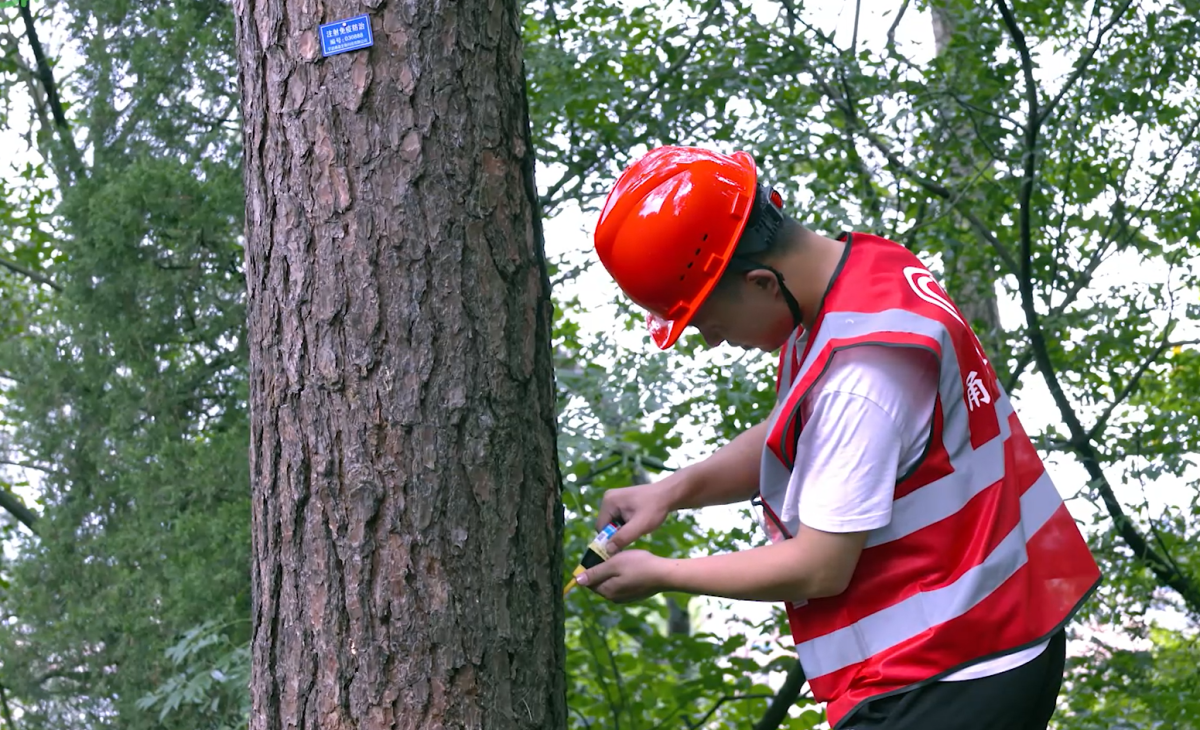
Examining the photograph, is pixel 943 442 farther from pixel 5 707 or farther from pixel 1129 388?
pixel 5 707

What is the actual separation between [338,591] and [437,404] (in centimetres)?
36

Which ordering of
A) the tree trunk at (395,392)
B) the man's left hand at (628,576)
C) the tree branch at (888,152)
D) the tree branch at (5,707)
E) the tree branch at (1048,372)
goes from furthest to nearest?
the tree branch at (5,707) → the tree branch at (888,152) → the tree branch at (1048,372) → the man's left hand at (628,576) → the tree trunk at (395,392)

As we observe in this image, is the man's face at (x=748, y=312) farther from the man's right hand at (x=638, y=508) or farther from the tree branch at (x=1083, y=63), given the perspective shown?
the tree branch at (x=1083, y=63)

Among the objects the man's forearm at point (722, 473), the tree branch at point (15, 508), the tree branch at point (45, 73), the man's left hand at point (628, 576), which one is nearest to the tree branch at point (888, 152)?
the man's forearm at point (722, 473)

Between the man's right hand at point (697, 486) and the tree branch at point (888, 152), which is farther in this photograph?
the tree branch at point (888, 152)

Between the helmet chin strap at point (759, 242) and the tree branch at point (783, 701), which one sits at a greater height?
the helmet chin strap at point (759, 242)

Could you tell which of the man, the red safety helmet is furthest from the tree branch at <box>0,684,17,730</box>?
the red safety helmet

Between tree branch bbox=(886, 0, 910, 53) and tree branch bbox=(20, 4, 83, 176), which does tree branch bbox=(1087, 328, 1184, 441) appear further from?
tree branch bbox=(20, 4, 83, 176)

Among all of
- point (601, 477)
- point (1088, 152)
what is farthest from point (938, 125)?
point (601, 477)

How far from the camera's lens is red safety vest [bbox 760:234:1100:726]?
1.82m

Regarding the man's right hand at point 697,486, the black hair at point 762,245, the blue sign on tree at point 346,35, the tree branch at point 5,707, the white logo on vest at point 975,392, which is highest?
the blue sign on tree at point 346,35

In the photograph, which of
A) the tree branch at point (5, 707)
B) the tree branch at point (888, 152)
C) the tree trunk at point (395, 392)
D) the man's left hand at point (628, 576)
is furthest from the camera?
the tree branch at point (5, 707)

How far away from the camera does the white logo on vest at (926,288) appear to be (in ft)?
6.22

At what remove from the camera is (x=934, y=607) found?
1.83 metres
